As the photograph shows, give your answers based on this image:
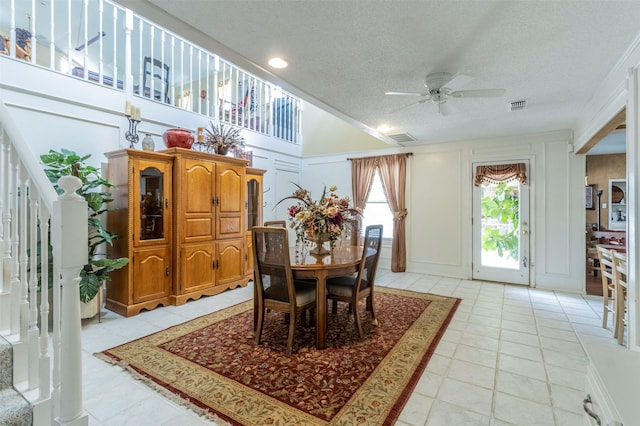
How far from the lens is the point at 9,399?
1314mm

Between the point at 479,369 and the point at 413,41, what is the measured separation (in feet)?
8.37

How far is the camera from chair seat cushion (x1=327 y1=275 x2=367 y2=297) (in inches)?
113

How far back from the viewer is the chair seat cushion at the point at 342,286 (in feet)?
9.39

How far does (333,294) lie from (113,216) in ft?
9.15

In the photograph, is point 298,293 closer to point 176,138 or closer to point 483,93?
point 483,93

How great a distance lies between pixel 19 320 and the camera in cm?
149

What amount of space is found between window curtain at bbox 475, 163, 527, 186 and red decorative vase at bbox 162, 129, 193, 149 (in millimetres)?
4654

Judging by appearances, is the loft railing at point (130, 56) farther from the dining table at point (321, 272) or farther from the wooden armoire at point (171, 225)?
the dining table at point (321, 272)

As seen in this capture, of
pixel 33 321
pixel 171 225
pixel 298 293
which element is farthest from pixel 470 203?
pixel 33 321

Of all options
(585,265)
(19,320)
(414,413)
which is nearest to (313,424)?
(414,413)

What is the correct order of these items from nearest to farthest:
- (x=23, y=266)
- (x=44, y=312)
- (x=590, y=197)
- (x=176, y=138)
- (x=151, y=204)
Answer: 1. (x=44, y=312)
2. (x=23, y=266)
3. (x=151, y=204)
4. (x=176, y=138)
5. (x=590, y=197)

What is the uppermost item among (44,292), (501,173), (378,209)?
(501,173)

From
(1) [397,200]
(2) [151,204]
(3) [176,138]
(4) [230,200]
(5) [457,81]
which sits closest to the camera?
(5) [457,81]

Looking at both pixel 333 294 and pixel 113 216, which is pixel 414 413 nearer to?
pixel 333 294
